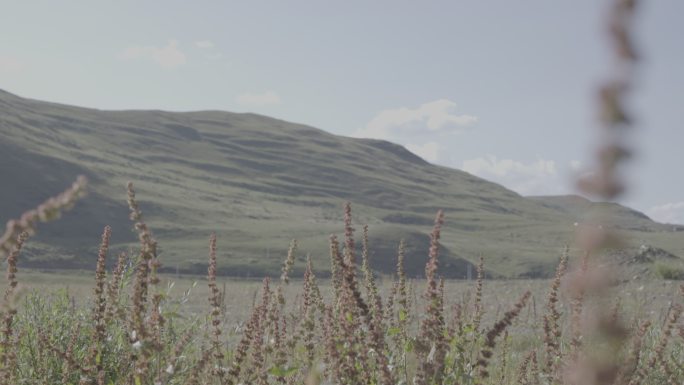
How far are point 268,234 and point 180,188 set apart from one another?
3833 cm

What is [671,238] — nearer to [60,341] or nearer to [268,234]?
[268,234]

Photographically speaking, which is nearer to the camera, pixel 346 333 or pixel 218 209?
pixel 346 333

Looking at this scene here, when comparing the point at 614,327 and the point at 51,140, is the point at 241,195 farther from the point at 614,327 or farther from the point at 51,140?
the point at 614,327

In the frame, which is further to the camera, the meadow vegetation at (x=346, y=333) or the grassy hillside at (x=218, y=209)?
the grassy hillside at (x=218, y=209)

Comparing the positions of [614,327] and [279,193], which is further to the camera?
[279,193]

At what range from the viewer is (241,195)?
513 ft

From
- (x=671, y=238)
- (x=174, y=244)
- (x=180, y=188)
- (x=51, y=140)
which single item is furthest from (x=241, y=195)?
(x=671, y=238)

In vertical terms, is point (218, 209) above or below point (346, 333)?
above

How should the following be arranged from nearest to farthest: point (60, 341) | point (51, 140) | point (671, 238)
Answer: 1. point (60, 341)
2. point (671, 238)
3. point (51, 140)

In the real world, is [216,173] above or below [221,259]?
above

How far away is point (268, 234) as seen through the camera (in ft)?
370

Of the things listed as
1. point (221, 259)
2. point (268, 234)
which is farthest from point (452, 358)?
point (268, 234)

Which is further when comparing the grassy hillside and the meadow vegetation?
the grassy hillside

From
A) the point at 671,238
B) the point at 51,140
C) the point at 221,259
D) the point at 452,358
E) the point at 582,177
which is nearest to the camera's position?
the point at 582,177
